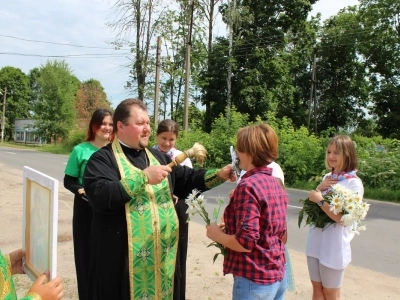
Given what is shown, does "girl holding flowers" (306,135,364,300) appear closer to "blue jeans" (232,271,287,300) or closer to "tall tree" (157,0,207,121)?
"blue jeans" (232,271,287,300)

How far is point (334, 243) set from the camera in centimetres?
301

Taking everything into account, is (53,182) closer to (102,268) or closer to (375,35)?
(102,268)

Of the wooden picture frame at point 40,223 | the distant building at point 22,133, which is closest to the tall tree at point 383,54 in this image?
the wooden picture frame at point 40,223

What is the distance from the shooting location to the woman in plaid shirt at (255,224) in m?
2.07

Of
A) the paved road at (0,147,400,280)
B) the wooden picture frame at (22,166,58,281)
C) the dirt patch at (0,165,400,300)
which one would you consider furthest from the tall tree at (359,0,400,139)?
the wooden picture frame at (22,166,58,281)

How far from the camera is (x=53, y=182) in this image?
1.61 meters

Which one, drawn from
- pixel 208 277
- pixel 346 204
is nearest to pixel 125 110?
pixel 346 204

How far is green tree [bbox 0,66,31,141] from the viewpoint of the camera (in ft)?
220

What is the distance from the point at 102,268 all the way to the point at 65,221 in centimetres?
535

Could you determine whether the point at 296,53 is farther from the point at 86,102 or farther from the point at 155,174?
the point at 86,102

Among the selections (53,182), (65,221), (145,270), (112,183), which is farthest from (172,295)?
(65,221)

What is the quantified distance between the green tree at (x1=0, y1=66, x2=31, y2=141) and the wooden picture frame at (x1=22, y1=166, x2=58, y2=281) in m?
70.7

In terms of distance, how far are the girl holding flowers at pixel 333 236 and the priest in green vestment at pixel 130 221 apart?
3.64ft

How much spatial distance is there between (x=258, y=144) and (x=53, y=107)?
45769mm
